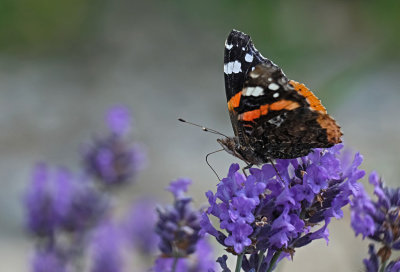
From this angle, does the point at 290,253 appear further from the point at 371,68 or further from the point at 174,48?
the point at 174,48

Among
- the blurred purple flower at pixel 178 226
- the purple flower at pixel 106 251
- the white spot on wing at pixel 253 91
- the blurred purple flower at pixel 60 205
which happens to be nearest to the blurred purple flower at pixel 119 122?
the blurred purple flower at pixel 60 205

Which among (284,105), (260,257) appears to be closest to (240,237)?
(260,257)

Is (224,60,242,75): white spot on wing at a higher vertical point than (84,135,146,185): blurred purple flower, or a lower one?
lower

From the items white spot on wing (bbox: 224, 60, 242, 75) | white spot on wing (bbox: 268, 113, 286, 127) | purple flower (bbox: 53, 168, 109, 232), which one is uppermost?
purple flower (bbox: 53, 168, 109, 232)

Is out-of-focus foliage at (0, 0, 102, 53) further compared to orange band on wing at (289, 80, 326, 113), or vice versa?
out-of-focus foliage at (0, 0, 102, 53)

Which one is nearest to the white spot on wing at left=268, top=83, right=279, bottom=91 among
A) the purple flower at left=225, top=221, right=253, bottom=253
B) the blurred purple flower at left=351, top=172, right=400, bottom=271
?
the blurred purple flower at left=351, top=172, right=400, bottom=271

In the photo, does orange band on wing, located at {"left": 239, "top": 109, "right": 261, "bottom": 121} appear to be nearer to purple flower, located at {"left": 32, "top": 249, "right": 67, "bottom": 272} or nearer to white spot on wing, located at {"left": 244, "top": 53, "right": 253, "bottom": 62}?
white spot on wing, located at {"left": 244, "top": 53, "right": 253, "bottom": 62}

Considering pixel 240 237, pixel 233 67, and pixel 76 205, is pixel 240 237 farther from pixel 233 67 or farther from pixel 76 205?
pixel 76 205
